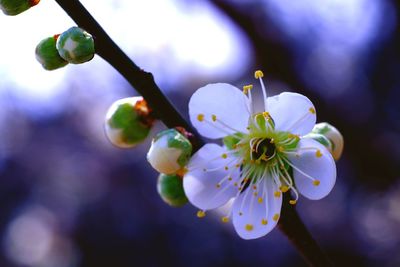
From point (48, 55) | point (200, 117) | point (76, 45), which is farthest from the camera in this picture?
point (200, 117)

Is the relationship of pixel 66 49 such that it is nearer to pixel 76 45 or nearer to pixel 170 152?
pixel 76 45

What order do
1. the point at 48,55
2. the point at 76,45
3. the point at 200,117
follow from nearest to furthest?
the point at 76,45 → the point at 48,55 → the point at 200,117

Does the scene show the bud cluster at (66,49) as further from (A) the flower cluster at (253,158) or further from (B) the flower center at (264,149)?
(B) the flower center at (264,149)

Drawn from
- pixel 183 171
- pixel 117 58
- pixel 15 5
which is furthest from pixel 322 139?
pixel 15 5

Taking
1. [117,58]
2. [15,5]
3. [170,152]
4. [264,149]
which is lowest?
[264,149]

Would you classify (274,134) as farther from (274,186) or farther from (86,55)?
(86,55)

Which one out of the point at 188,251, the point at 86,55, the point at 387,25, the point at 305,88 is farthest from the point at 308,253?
the point at 188,251

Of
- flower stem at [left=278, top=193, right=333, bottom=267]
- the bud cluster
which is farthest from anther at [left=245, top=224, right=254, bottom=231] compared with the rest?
the bud cluster

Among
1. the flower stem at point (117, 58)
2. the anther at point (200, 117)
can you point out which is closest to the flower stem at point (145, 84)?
the flower stem at point (117, 58)
